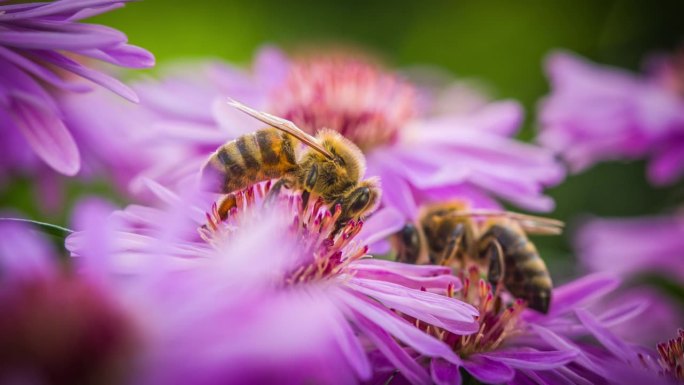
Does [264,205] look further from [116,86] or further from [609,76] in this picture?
[609,76]

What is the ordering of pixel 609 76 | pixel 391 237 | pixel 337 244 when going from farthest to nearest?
Result: pixel 609 76 → pixel 391 237 → pixel 337 244

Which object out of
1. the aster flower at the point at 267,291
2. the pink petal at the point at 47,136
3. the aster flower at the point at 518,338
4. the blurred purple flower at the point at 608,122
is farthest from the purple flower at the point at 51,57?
the blurred purple flower at the point at 608,122

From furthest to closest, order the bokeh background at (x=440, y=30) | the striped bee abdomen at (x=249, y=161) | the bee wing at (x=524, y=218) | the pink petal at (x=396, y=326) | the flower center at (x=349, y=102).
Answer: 1. the bokeh background at (x=440, y=30)
2. the flower center at (x=349, y=102)
3. the bee wing at (x=524, y=218)
4. the striped bee abdomen at (x=249, y=161)
5. the pink petal at (x=396, y=326)

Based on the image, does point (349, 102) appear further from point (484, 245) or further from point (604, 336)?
point (604, 336)

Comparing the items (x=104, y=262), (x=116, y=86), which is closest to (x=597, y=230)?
(x=116, y=86)

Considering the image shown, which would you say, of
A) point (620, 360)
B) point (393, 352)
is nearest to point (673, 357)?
point (620, 360)

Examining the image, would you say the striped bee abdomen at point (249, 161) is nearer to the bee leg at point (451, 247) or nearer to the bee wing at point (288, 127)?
the bee wing at point (288, 127)
